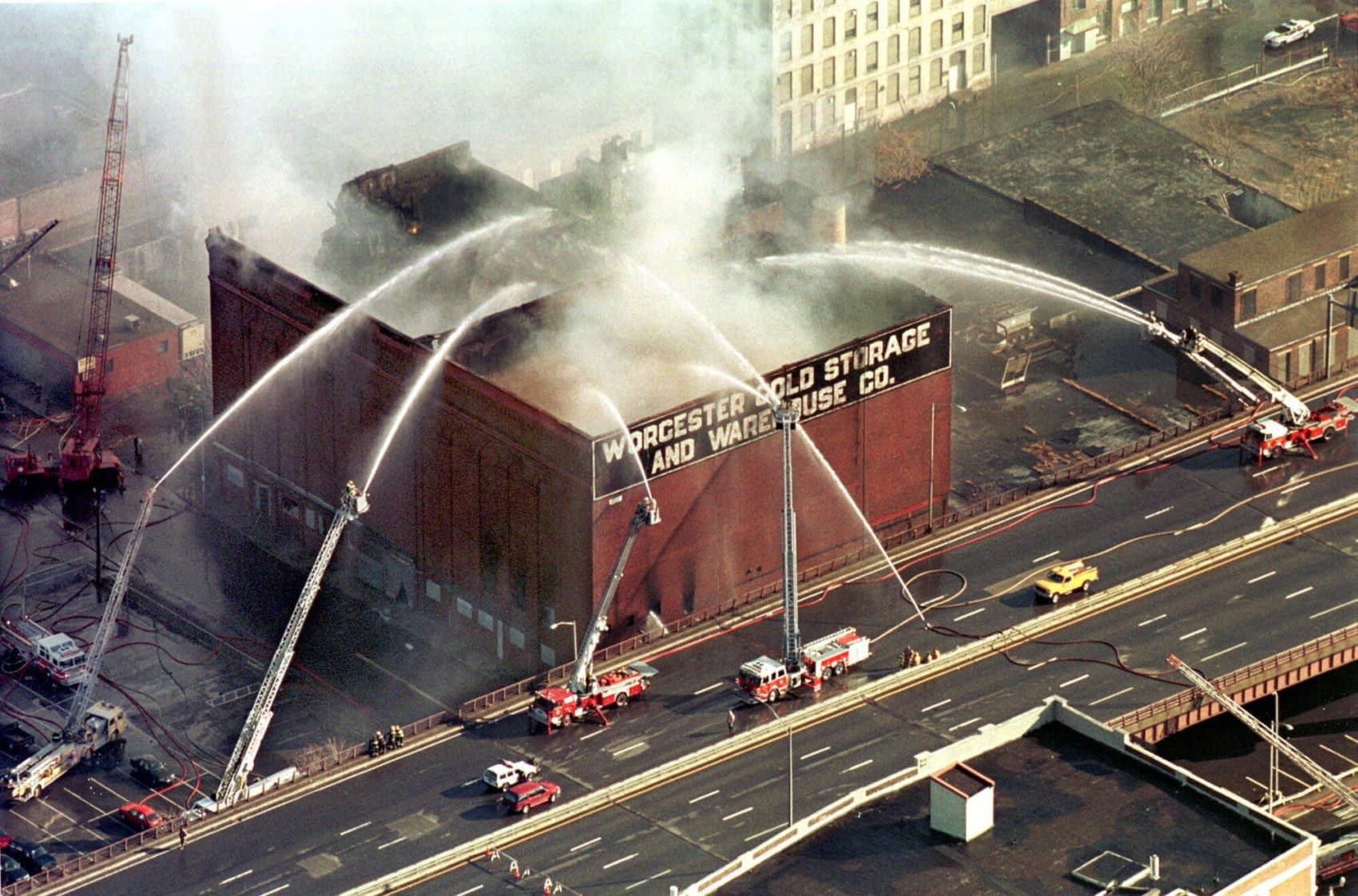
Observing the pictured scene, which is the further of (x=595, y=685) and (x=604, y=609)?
(x=604, y=609)

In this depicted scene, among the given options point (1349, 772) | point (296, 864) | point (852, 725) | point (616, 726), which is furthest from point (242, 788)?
point (1349, 772)

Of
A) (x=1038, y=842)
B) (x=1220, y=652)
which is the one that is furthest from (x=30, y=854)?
(x=1220, y=652)

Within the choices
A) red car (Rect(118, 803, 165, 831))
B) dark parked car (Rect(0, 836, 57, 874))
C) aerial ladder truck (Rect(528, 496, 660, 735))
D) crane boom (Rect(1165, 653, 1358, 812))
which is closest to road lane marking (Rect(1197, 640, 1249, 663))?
crane boom (Rect(1165, 653, 1358, 812))

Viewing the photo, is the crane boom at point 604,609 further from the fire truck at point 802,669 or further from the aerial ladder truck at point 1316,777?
the aerial ladder truck at point 1316,777

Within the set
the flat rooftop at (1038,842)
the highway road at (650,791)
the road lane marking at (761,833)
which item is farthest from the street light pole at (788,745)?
the flat rooftop at (1038,842)

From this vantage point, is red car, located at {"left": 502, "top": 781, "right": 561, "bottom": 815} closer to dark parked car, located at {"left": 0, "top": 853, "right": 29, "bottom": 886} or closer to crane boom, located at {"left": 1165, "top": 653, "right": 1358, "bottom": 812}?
dark parked car, located at {"left": 0, "top": 853, "right": 29, "bottom": 886}

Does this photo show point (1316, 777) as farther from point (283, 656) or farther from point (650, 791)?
point (283, 656)

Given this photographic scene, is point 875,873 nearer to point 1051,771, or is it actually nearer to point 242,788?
point 1051,771
